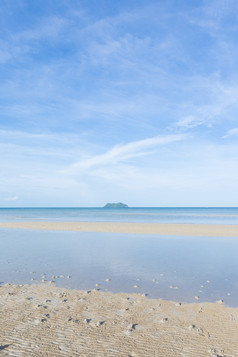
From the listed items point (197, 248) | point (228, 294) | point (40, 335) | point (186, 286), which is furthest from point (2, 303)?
point (197, 248)

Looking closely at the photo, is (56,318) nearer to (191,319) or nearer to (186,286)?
(191,319)

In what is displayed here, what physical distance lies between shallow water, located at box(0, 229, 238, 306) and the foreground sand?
4.32 feet

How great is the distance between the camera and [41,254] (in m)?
19.7

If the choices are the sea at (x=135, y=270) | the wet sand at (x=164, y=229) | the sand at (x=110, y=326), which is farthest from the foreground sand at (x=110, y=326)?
the wet sand at (x=164, y=229)

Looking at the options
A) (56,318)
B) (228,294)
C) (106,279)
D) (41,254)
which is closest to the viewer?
(56,318)

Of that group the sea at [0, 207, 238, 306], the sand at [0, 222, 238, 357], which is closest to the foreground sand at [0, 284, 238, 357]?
the sand at [0, 222, 238, 357]

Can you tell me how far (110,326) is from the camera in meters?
8.37

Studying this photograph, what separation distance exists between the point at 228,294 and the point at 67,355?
753 cm

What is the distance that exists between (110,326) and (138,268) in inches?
290

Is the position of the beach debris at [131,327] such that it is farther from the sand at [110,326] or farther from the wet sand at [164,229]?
the wet sand at [164,229]

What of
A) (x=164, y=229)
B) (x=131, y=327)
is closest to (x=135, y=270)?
(x=131, y=327)

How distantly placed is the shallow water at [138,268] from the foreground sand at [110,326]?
1.32 meters

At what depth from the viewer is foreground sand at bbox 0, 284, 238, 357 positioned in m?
7.05

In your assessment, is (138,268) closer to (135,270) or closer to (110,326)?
(135,270)
